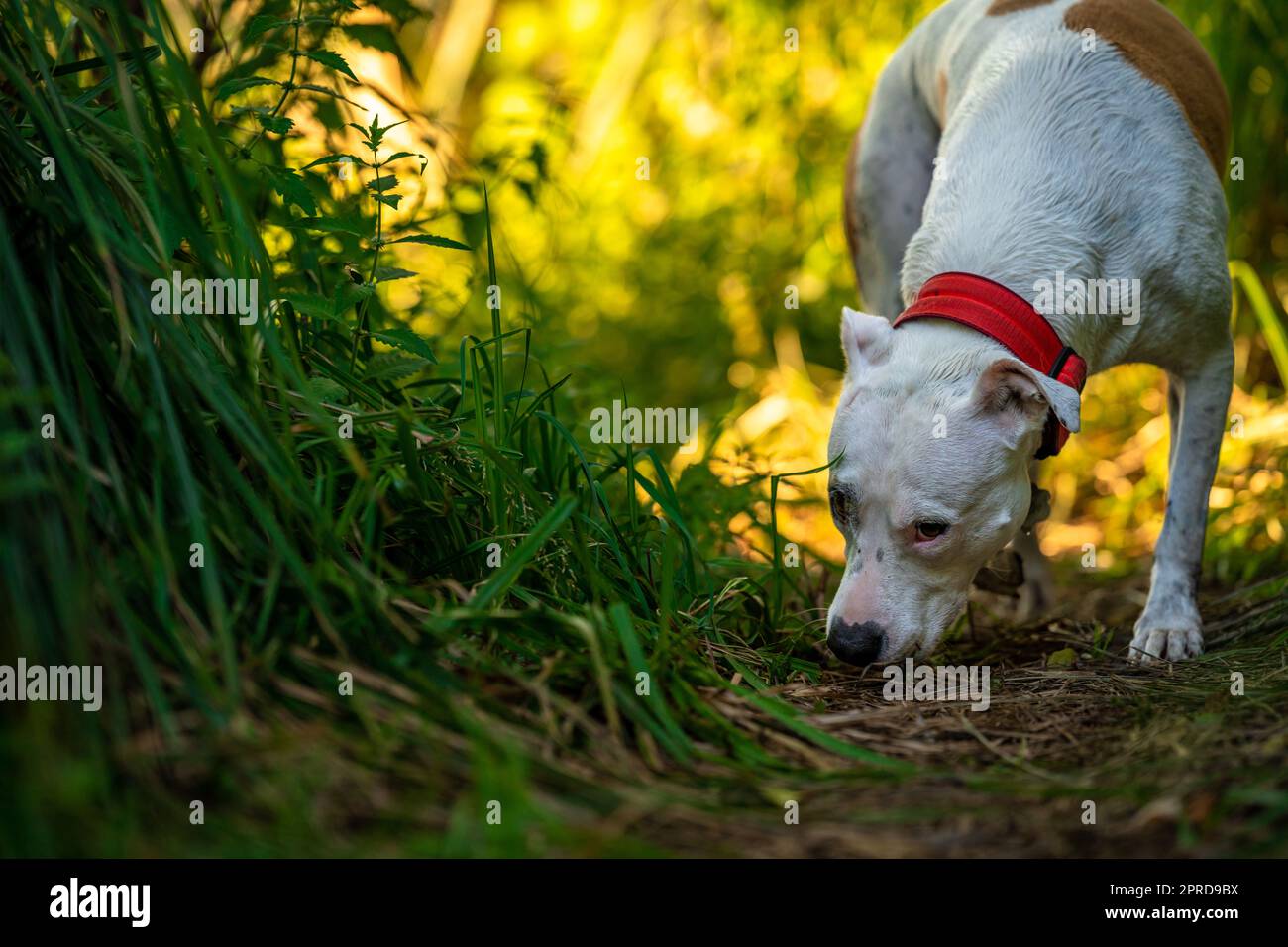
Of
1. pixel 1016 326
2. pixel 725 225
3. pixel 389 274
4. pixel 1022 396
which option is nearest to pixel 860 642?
pixel 1022 396

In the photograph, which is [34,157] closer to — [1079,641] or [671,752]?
[671,752]

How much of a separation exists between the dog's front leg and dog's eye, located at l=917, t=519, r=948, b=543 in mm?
750

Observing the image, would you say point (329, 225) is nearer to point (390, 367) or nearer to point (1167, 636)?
point (390, 367)

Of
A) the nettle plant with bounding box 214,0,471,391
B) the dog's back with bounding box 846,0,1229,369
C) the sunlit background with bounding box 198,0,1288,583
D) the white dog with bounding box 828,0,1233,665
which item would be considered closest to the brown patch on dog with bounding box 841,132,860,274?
the sunlit background with bounding box 198,0,1288,583

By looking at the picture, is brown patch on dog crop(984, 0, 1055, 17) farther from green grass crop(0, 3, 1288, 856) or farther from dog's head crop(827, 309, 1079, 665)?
green grass crop(0, 3, 1288, 856)

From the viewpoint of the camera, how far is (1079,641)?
3.20 meters

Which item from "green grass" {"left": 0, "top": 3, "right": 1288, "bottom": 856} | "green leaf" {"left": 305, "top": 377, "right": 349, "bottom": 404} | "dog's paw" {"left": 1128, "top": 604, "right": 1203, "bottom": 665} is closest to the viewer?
"green grass" {"left": 0, "top": 3, "right": 1288, "bottom": 856}

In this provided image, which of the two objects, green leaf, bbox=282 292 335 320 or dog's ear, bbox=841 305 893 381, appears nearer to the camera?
green leaf, bbox=282 292 335 320

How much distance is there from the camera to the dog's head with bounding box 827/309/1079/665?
267 centimetres

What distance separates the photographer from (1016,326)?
2.83 metres

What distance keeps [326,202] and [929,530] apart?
1.80 m

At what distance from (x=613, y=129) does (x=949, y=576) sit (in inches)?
235

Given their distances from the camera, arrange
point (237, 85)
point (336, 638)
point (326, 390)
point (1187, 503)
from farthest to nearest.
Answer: point (1187, 503), point (237, 85), point (326, 390), point (336, 638)
